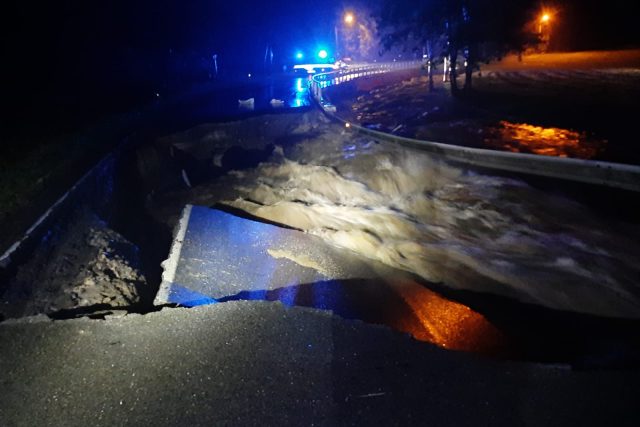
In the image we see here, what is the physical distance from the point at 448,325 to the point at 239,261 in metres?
3.38

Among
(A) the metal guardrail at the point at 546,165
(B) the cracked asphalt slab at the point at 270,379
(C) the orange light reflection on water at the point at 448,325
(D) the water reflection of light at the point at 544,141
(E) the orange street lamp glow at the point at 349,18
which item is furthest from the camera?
(E) the orange street lamp glow at the point at 349,18

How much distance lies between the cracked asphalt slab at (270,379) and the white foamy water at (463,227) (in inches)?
96.8

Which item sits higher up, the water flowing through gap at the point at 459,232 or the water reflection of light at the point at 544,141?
the water reflection of light at the point at 544,141

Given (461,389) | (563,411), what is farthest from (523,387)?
(461,389)

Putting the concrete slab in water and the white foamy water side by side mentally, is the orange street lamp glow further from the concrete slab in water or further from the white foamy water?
the concrete slab in water

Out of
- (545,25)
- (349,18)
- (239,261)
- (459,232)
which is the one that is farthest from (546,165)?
(349,18)

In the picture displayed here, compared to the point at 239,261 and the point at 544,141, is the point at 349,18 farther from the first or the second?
the point at 239,261

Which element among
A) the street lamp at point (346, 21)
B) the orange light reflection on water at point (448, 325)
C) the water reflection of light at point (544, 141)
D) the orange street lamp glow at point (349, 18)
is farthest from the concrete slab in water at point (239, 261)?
the street lamp at point (346, 21)

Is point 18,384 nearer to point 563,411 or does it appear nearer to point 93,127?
point 563,411

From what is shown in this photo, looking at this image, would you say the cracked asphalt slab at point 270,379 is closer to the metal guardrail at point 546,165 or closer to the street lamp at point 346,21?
the metal guardrail at point 546,165

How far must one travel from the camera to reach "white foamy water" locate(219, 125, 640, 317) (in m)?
5.76

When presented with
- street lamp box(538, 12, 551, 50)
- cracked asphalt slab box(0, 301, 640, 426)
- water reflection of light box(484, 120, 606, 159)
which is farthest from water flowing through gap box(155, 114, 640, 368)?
street lamp box(538, 12, 551, 50)

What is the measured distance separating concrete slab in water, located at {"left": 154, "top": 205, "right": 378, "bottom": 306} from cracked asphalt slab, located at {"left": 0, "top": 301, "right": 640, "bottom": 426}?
125cm

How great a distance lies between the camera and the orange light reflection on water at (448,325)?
4.70 m
